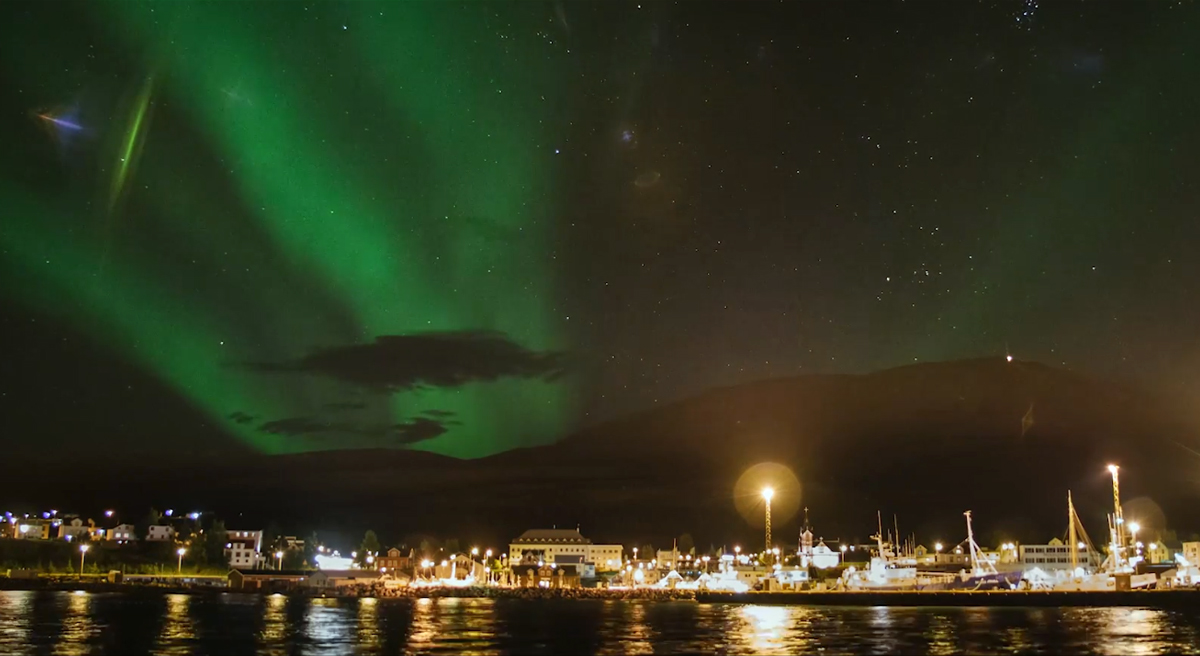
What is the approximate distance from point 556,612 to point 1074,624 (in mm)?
45047

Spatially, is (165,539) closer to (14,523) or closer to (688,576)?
(14,523)

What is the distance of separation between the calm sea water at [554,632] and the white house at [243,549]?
99.3 metres

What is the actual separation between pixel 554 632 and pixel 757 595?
6976 cm

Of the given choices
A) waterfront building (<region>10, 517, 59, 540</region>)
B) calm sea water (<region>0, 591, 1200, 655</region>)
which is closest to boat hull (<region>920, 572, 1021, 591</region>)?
Result: calm sea water (<region>0, 591, 1200, 655</region>)

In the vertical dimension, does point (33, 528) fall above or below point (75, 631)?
above

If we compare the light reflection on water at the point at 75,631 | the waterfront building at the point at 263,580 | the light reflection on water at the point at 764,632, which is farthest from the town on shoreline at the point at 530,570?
the light reflection on water at the point at 75,631

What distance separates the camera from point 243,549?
184500mm

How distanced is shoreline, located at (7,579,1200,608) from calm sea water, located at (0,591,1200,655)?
20.6m

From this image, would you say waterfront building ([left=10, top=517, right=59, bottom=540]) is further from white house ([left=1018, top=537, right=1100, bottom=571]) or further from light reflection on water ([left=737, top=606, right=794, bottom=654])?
white house ([left=1018, top=537, right=1100, bottom=571])

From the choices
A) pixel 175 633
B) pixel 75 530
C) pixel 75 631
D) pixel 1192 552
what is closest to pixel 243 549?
pixel 75 530

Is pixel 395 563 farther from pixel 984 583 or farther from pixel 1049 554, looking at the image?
pixel 1049 554

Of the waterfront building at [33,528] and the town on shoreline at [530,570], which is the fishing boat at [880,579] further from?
the waterfront building at [33,528]

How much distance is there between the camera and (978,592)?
111875 mm

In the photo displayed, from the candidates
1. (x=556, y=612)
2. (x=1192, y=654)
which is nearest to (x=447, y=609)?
(x=556, y=612)
